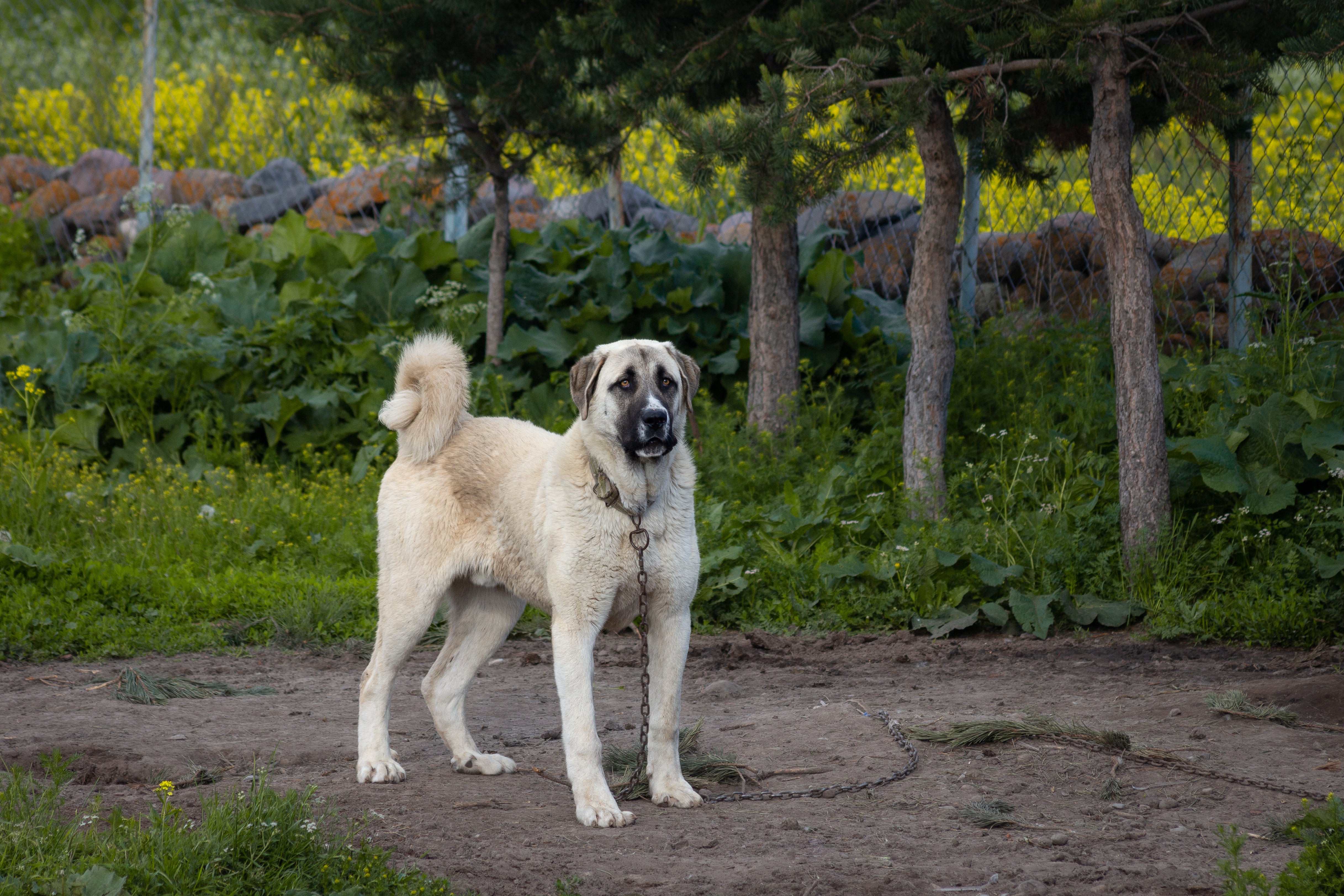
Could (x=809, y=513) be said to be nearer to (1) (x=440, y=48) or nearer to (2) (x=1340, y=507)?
(2) (x=1340, y=507)

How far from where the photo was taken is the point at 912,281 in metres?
7.11

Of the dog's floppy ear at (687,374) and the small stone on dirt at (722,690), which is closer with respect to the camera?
the dog's floppy ear at (687,374)

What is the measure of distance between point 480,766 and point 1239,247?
6697mm

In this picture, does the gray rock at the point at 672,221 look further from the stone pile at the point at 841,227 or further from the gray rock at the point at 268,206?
the gray rock at the point at 268,206

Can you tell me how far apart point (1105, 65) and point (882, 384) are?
113 inches

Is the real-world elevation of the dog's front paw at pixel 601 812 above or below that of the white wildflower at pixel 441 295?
below

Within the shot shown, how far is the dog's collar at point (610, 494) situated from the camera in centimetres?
393

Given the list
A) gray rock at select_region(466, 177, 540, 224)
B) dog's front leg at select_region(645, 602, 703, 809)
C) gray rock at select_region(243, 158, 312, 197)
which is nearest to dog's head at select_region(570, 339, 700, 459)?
dog's front leg at select_region(645, 602, 703, 809)

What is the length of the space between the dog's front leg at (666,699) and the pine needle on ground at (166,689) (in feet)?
8.07

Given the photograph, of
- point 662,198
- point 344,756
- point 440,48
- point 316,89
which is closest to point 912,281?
point 440,48

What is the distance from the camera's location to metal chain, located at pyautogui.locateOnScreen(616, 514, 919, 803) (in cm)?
391

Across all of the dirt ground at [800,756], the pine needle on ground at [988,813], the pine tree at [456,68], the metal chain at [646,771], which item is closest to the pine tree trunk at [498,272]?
the pine tree at [456,68]

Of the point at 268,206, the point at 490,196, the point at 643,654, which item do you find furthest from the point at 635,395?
the point at 268,206

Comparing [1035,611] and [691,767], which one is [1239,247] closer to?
[1035,611]
